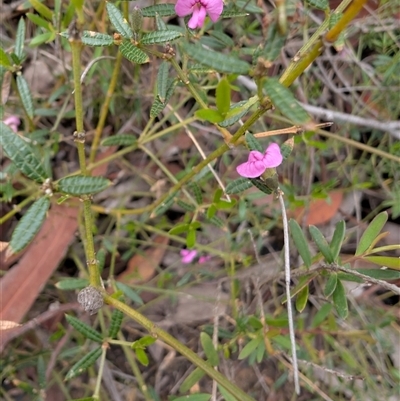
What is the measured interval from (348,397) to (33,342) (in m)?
1.35

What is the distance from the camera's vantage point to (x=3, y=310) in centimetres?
171

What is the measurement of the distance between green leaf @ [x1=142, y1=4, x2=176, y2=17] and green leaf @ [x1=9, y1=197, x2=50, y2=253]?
1.62 feet

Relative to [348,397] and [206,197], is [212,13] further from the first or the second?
[348,397]

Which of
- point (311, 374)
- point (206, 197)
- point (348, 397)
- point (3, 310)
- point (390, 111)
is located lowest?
point (348, 397)

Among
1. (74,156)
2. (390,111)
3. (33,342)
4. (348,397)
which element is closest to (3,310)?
(33,342)

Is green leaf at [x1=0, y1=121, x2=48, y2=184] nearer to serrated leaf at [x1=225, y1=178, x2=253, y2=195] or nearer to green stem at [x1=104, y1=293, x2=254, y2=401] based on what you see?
green stem at [x1=104, y1=293, x2=254, y2=401]

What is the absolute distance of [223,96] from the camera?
0.81m

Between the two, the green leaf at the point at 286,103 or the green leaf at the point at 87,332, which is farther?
the green leaf at the point at 87,332

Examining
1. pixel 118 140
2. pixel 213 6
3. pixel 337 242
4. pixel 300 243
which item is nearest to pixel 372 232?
pixel 337 242

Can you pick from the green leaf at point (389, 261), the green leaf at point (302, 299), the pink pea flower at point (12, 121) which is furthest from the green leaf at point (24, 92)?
the green leaf at point (389, 261)

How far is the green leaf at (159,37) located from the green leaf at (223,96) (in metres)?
0.20

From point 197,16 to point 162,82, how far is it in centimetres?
17

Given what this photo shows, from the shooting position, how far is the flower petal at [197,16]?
93 centimetres

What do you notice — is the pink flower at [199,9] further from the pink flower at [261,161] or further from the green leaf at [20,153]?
the green leaf at [20,153]
